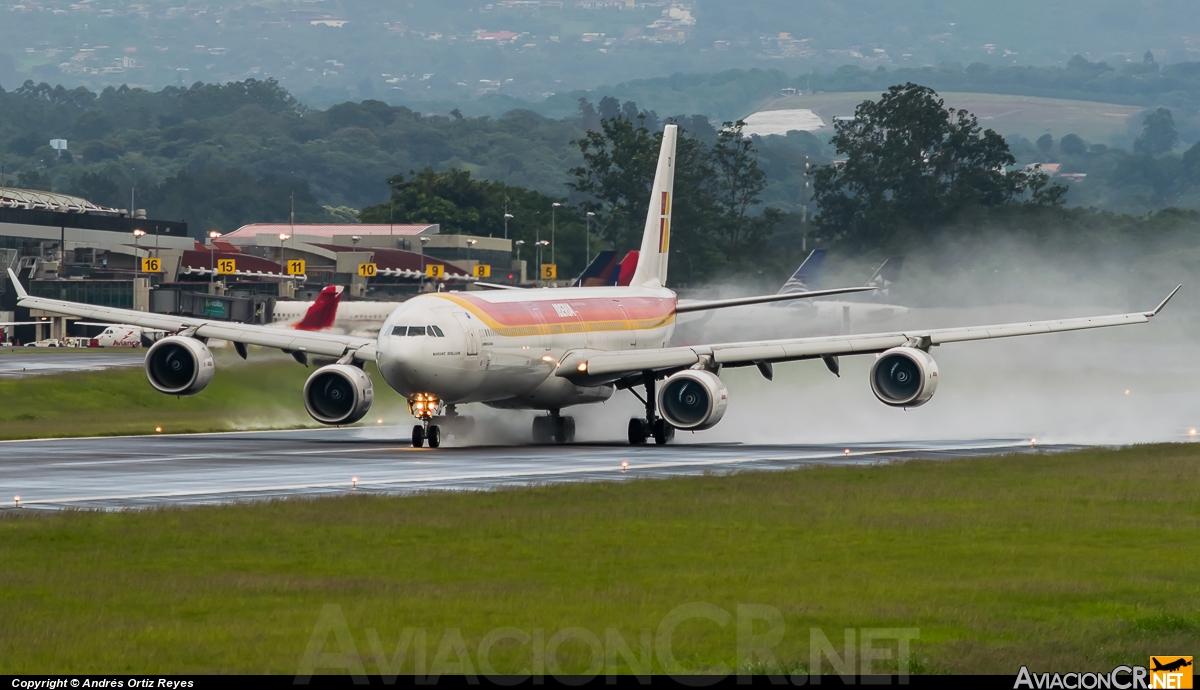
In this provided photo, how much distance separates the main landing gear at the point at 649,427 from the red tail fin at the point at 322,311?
2355 centimetres

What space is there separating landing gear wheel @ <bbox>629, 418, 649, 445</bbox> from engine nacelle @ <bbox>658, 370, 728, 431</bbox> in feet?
10.0

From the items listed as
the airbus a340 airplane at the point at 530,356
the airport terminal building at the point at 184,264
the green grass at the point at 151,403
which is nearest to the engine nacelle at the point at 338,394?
the airbus a340 airplane at the point at 530,356

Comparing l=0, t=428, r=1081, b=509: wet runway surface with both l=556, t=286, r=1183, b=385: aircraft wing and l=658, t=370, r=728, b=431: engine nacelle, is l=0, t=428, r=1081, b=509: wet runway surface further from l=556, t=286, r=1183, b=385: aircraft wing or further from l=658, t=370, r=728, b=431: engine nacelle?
l=556, t=286, r=1183, b=385: aircraft wing

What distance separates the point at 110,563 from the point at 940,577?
421 inches

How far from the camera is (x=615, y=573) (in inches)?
915

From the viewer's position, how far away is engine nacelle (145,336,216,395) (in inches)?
2007

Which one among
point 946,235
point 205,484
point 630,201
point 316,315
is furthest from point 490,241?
point 205,484

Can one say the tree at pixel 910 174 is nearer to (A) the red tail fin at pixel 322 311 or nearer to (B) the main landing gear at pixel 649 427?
(A) the red tail fin at pixel 322 311

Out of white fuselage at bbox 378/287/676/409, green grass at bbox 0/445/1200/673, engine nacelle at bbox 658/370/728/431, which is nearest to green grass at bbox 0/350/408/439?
white fuselage at bbox 378/287/676/409

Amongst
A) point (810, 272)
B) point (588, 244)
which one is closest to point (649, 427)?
point (810, 272)

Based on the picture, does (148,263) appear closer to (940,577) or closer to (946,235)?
(946,235)

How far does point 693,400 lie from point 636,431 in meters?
3.97

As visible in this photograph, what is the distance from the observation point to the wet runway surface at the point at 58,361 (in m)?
87.2

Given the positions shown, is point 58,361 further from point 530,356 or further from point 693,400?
point 693,400
